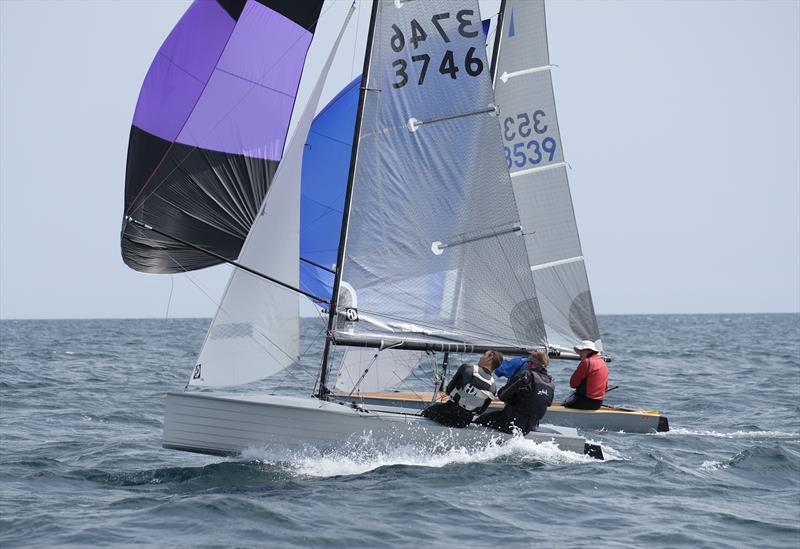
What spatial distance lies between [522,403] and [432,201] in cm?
238

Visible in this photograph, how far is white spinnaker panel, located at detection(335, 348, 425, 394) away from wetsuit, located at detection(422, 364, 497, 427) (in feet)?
15.6

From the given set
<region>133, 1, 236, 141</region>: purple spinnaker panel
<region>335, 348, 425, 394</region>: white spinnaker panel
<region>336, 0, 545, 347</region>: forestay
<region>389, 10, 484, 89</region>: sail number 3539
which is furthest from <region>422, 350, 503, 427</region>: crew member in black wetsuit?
<region>335, 348, 425, 394</region>: white spinnaker panel

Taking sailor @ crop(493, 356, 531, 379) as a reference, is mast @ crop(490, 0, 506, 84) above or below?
above

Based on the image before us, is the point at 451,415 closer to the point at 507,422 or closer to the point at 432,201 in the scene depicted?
the point at 507,422

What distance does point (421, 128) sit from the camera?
11312mm

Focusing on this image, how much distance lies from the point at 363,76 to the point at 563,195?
252 inches

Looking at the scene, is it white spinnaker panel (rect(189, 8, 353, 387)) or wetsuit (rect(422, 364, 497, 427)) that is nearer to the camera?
white spinnaker panel (rect(189, 8, 353, 387))

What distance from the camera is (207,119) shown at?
11320 millimetres

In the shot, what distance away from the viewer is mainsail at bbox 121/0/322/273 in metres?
11.2

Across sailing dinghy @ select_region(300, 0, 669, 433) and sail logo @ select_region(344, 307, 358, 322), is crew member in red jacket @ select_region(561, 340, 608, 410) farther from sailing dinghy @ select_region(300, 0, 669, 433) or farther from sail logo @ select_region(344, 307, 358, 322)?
sail logo @ select_region(344, 307, 358, 322)

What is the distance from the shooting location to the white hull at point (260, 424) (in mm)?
9867

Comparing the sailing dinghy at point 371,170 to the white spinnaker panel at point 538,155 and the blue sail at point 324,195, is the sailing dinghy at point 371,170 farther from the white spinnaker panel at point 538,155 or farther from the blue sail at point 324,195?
the white spinnaker panel at point 538,155

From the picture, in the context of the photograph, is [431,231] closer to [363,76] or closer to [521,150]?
[363,76]

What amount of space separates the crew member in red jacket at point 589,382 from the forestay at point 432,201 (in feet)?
9.93
